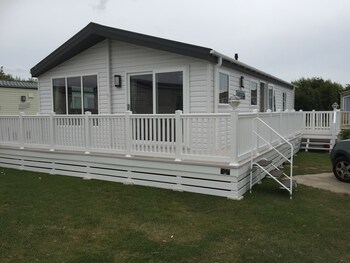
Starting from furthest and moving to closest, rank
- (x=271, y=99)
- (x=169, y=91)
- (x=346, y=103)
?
(x=346, y=103) → (x=271, y=99) → (x=169, y=91)

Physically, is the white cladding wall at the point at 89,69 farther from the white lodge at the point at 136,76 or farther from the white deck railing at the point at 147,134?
the white deck railing at the point at 147,134

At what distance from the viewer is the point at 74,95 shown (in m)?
10.1

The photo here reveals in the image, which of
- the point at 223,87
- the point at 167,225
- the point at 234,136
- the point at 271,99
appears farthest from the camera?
the point at 271,99

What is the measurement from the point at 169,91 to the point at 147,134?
214 centimetres

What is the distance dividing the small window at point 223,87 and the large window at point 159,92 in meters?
1.06

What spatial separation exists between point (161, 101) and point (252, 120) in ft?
8.99

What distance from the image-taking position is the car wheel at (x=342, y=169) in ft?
22.4

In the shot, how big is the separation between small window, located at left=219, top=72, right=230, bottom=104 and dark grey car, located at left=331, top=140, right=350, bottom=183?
296 cm

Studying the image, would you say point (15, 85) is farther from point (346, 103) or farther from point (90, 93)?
point (346, 103)

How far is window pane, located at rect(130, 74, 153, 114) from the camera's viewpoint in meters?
8.59

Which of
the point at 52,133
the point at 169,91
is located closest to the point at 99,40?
the point at 169,91

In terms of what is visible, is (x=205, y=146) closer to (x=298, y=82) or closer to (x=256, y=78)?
(x=256, y=78)

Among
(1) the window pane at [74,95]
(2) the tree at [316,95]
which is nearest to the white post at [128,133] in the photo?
(1) the window pane at [74,95]

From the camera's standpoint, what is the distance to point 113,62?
927 cm
